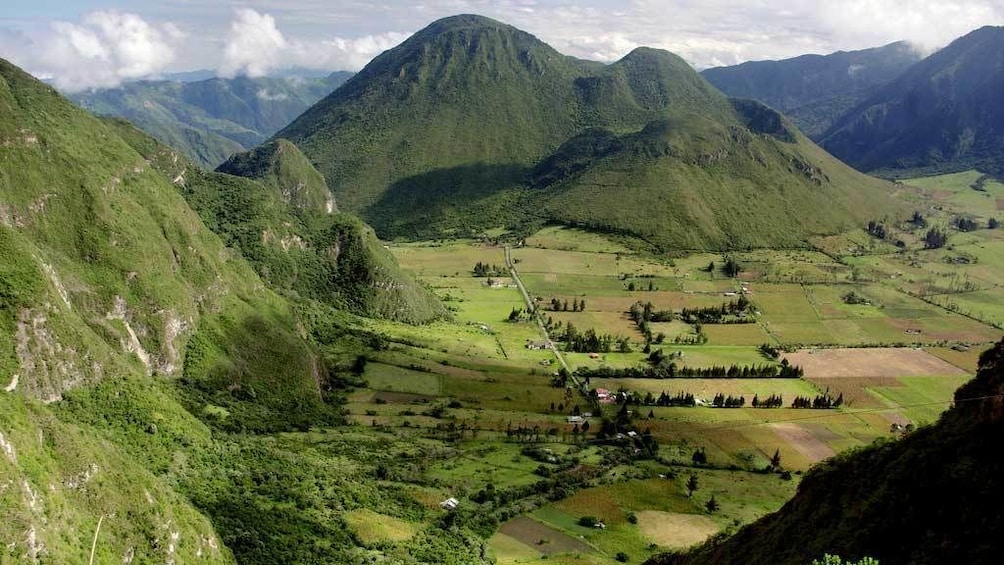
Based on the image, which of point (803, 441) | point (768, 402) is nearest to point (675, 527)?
point (803, 441)

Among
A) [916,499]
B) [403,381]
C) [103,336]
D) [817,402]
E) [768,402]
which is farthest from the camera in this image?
[403,381]

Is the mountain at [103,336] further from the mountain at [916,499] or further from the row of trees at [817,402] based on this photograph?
the row of trees at [817,402]

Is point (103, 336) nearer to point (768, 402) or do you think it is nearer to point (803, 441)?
point (803, 441)

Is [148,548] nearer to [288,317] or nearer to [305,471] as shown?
[305,471]

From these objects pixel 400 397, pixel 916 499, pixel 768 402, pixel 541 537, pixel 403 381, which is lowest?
pixel 541 537

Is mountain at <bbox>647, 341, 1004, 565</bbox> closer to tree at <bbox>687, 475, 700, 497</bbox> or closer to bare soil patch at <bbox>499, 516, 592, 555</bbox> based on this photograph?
bare soil patch at <bbox>499, 516, 592, 555</bbox>

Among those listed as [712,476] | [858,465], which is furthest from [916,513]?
[712,476]

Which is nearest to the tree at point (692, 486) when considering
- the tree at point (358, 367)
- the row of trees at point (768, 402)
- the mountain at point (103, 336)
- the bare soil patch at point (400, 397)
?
the row of trees at point (768, 402)
